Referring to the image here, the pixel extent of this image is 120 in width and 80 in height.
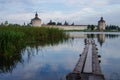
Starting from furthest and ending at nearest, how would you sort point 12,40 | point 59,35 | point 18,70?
point 59,35 < point 12,40 < point 18,70

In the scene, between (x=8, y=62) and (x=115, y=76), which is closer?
(x=115, y=76)

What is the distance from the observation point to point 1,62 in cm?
1410

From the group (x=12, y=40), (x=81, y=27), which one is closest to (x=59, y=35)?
(x=12, y=40)

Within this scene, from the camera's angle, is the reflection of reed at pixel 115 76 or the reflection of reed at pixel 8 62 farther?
the reflection of reed at pixel 8 62

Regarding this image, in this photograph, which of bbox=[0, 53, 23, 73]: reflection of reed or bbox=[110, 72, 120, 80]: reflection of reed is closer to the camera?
bbox=[110, 72, 120, 80]: reflection of reed

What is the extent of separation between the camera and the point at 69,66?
44.5 ft

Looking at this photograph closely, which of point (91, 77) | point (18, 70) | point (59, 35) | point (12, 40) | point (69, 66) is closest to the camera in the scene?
point (91, 77)

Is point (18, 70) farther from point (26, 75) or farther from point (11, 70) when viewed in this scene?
point (26, 75)

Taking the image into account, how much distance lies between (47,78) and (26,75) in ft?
3.25

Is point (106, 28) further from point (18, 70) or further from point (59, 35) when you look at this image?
point (18, 70)

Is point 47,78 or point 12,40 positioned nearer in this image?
point 47,78

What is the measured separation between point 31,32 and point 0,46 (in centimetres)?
1306

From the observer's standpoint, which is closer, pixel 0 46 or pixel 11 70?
pixel 11 70

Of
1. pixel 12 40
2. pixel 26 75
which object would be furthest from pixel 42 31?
pixel 26 75
